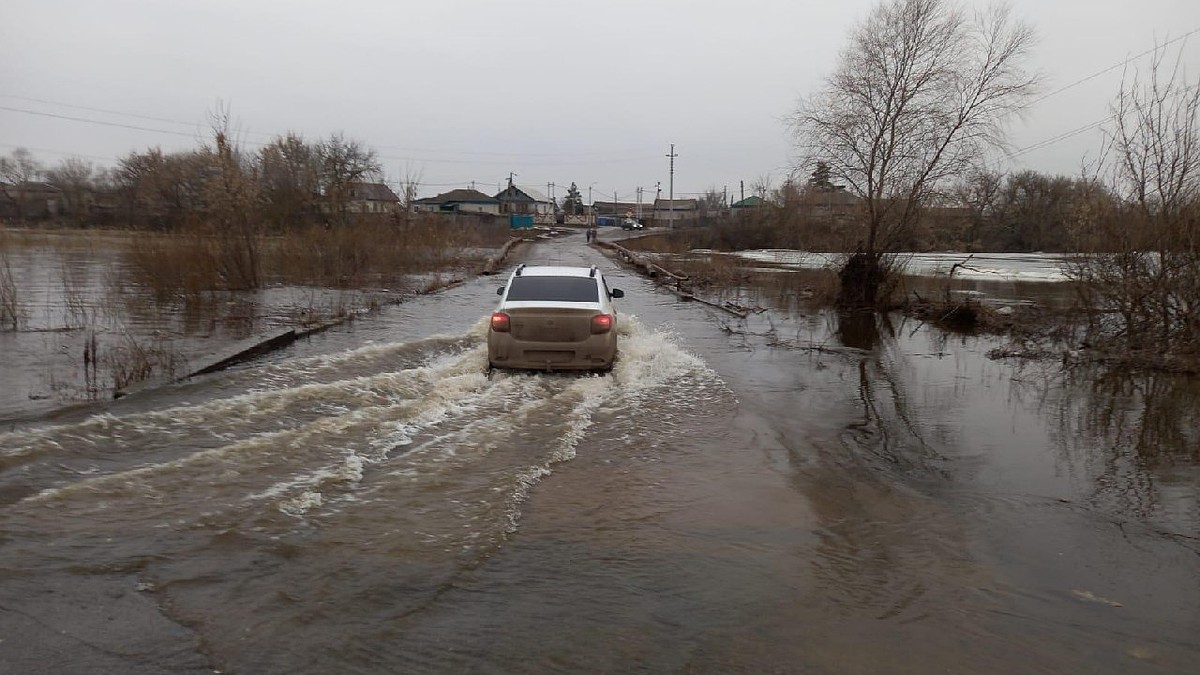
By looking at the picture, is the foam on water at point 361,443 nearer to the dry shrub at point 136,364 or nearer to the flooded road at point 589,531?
the flooded road at point 589,531

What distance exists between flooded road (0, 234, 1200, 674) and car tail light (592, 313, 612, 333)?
959 millimetres

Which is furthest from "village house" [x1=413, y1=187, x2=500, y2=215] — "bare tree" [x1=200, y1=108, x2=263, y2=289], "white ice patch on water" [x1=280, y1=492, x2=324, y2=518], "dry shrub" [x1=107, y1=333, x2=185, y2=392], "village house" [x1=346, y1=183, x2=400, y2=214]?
"white ice patch on water" [x1=280, y1=492, x2=324, y2=518]

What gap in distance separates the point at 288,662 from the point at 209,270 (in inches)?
686

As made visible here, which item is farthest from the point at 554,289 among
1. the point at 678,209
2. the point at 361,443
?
the point at 678,209

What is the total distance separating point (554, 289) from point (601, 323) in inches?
39.6

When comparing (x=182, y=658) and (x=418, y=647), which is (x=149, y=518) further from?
(x=418, y=647)

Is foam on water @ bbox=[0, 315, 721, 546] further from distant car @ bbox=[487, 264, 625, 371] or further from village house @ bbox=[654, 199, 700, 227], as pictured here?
→ village house @ bbox=[654, 199, 700, 227]

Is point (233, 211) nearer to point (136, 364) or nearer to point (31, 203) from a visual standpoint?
point (136, 364)

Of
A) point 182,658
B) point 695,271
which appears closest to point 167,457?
point 182,658

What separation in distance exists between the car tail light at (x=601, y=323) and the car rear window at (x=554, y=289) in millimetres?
365

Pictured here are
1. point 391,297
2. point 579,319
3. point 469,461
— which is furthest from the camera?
point 391,297

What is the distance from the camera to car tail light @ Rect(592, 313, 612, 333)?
9.67 meters

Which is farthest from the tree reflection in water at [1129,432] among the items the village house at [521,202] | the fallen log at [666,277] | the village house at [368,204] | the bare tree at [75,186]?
the village house at [521,202]

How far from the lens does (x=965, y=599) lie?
4.10m
